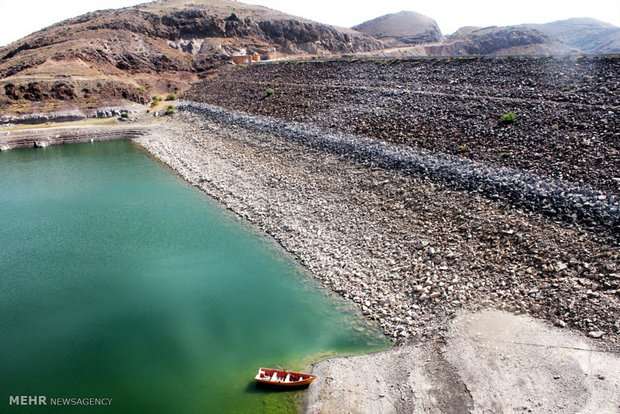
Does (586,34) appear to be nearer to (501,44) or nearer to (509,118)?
(501,44)

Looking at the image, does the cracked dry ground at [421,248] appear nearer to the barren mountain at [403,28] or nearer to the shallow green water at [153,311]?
the shallow green water at [153,311]

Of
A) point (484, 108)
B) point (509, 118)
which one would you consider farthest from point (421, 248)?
point (484, 108)

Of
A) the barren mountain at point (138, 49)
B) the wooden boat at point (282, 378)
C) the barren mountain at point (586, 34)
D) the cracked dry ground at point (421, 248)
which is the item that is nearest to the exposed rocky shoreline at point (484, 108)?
the cracked dry ground at point (421, 248)

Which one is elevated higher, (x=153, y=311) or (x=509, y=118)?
(x=509, y=118)

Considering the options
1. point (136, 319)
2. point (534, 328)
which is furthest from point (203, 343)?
point (534, 328)

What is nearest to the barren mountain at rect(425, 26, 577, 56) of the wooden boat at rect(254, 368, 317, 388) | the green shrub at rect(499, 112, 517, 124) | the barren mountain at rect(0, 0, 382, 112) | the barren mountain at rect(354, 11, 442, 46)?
the barren mountain at rect(354, 11, 442, 46)

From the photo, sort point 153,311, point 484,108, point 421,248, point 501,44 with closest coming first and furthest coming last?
point 153,311, point 421,248, point 484,108, point 501,44

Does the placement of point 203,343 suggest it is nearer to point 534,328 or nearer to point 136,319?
point 136,319
